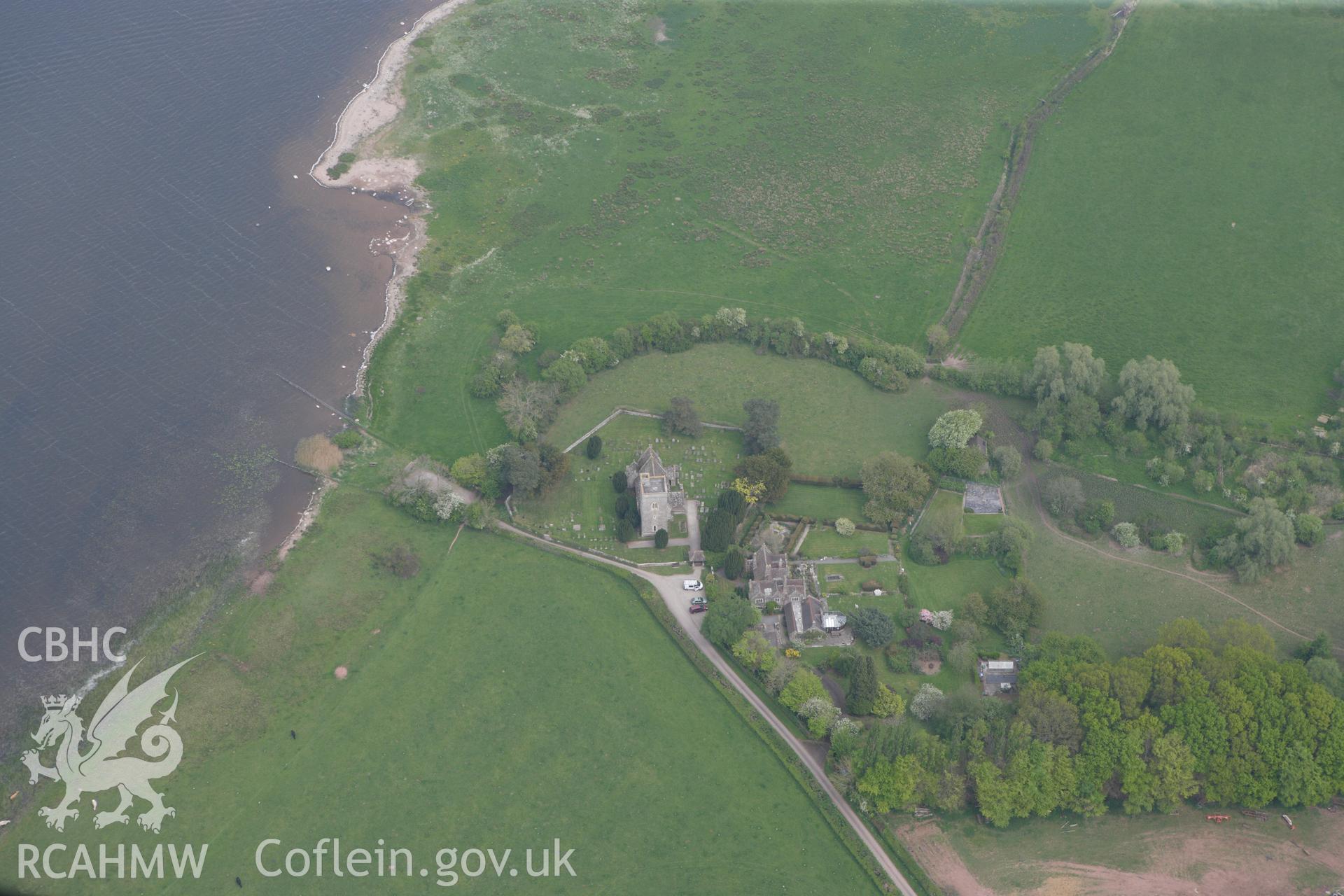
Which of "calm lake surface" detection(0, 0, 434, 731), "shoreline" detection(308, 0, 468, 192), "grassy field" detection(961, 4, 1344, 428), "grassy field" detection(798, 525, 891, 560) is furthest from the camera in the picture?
"shoreline" detection(308, 0, 468, 192)

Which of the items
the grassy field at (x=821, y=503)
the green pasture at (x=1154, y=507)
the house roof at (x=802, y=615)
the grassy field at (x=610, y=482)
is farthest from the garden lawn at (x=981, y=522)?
the grassy field at (x=610, y=482)

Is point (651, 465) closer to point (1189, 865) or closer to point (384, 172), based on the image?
point (1189, 865)

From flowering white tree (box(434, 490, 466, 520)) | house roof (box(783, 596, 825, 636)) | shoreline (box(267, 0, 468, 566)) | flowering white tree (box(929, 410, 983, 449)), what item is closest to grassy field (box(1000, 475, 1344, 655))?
house roof (box(783, 596, 825, 636))

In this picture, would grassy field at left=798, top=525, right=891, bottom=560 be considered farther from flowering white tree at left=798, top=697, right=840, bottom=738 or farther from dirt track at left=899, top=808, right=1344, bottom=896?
dirt track at left=899, top=808, right=1344, bottom=896

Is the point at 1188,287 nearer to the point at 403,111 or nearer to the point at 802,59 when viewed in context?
the point at 802,59

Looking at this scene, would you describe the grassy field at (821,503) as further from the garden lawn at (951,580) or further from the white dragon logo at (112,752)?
the white dragon logo at (112,752)

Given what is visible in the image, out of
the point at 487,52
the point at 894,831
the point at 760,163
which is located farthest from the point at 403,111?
the point at 894,831

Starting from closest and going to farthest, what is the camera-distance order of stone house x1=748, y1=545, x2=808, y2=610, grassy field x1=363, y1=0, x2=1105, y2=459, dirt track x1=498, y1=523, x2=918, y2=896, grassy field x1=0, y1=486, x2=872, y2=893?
grassy field x1=0, y1=486, x2=872, y2=893 → dirt track x1=498, y1=523, x2=918, y2=896 → stone house x1=748, y1=545, x2=808, y2=610 → grassy field x1=363, y1=0, x2=1105, y2=459
